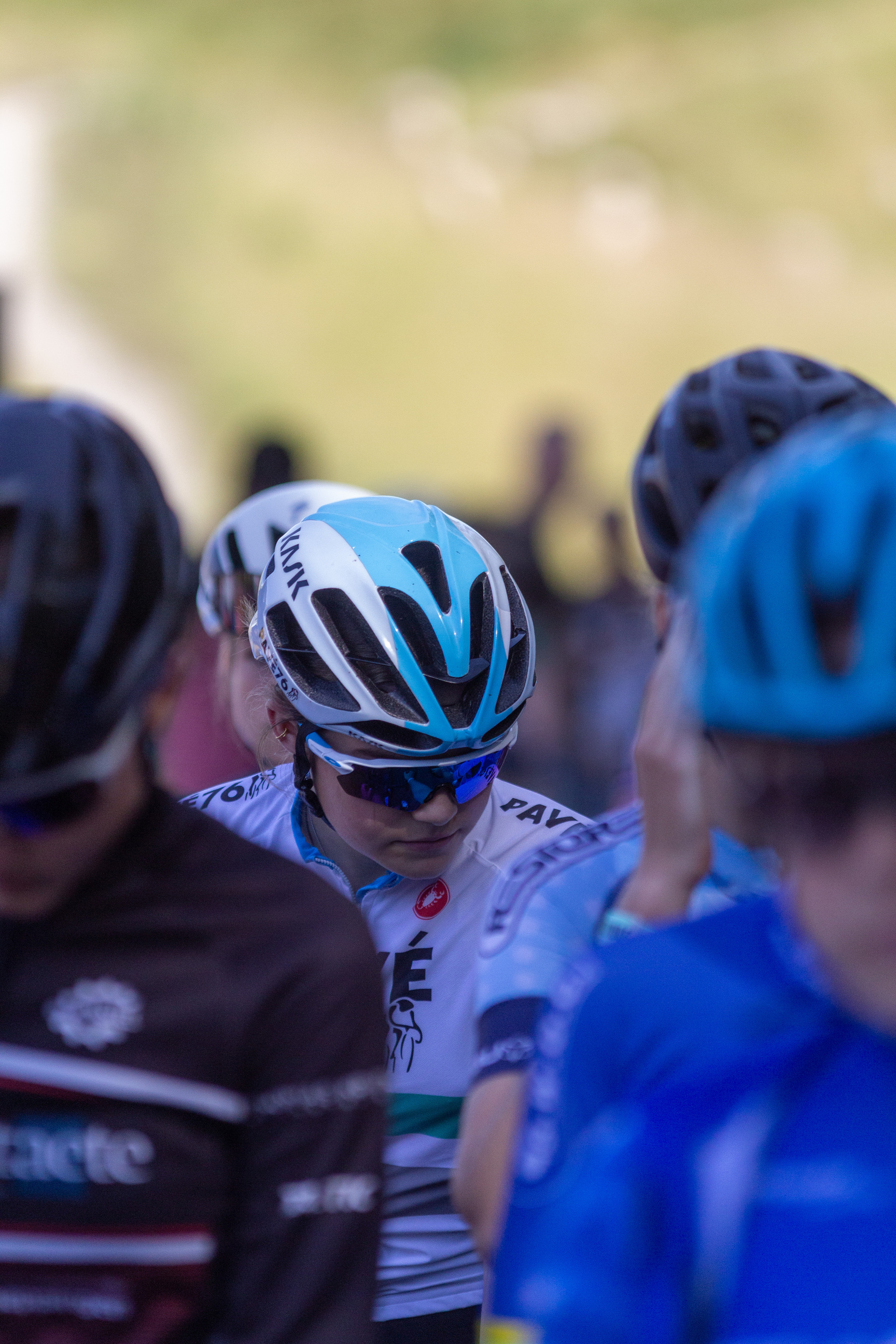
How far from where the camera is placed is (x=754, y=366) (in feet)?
9.12

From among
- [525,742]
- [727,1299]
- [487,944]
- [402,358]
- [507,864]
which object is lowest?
[525,742]

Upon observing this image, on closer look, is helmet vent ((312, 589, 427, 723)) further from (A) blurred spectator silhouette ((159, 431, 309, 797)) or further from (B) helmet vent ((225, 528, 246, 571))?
(A) blurred spectator silhouette ((159, 431, 309, 797))

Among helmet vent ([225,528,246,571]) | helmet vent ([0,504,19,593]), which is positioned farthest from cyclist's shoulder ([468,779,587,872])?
helmet vent ([0,504,19,593])

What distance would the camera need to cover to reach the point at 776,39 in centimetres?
1802

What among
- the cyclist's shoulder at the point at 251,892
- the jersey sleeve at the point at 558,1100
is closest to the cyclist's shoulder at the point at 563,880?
the cyclist's shoulder at the point at 251,892

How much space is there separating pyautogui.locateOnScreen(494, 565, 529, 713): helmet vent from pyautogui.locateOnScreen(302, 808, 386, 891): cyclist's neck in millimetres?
440

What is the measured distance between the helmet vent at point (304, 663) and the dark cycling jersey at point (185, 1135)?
3.93ft

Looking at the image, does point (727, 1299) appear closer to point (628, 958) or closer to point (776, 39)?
point (628, 958)

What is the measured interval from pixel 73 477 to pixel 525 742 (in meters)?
7.63

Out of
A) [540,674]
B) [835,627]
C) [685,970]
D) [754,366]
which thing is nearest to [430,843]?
[754,366]

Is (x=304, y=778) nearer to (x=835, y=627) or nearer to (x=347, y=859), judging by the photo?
(x=347, y=859)

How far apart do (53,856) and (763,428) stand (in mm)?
1447

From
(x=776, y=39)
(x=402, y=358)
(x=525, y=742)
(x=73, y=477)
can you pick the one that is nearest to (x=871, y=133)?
(x=776, y=39)

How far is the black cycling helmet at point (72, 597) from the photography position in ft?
5.82
